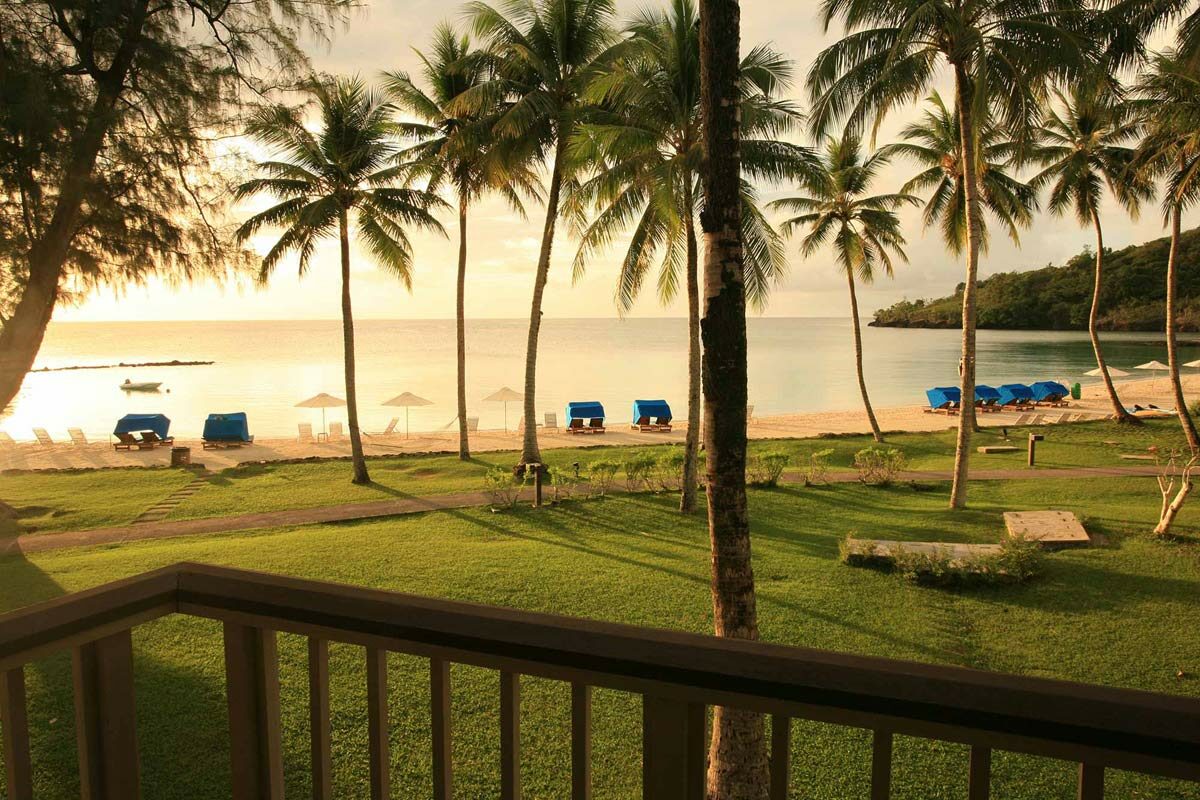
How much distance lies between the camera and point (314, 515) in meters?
12.9

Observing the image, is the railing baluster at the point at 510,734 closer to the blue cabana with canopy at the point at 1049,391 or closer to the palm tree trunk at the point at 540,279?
the palm tree trunk at the point at 540,279

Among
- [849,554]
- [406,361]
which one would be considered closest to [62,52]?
[849,554]

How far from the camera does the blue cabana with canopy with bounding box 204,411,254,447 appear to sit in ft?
78.8

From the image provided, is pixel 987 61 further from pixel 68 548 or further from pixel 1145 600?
pixel 68 548

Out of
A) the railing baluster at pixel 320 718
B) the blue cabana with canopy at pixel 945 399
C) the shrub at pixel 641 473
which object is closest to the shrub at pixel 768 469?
the shrub at pixel 641 473

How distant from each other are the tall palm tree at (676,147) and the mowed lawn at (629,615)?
313 cm

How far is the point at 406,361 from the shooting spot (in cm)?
7238

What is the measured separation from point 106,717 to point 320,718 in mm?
455

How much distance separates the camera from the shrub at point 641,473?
14000mm

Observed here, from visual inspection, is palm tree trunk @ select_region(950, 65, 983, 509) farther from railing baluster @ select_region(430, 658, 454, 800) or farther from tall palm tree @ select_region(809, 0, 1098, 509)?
railing baluster @ select_region(430, 658, 454, 800)

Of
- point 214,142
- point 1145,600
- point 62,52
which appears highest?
point 62,52

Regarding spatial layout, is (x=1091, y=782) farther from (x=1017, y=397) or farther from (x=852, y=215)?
(x=1017, y=397)

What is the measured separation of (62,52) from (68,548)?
786 centimetres

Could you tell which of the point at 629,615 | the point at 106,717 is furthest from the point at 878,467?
the point at 106,717
